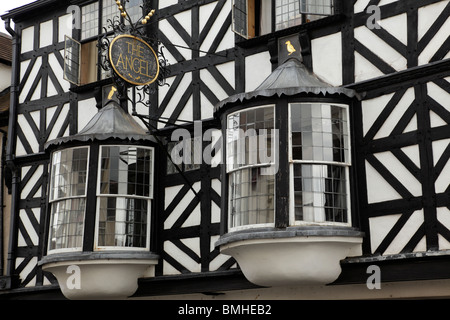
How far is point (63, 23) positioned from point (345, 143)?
735 cm

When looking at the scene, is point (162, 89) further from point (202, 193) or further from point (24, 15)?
point (24, 15)

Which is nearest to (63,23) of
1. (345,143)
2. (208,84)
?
(208,84)

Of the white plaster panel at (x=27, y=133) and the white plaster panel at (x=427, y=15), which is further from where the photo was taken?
the white plaster panel at (x=27, y=133)

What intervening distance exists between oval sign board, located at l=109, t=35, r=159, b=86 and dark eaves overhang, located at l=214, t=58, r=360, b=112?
1359mm

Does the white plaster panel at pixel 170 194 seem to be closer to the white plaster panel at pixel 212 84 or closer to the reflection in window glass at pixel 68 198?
the reflection in window glass at pixel 68 198

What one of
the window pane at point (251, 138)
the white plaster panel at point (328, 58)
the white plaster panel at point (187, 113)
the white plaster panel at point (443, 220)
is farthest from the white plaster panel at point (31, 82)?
the white plaster panel at point (443, 220)

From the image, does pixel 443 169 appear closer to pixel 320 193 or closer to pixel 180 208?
pixel 320 193

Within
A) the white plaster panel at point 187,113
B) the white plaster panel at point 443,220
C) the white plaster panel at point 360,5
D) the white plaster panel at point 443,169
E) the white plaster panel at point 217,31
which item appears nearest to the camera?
the white plaster panel at point 443,220

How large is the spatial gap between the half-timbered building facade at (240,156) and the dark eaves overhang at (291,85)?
3 cm

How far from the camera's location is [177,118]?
11.8m

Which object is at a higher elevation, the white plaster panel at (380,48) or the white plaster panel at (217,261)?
the white plaster panel at (380,48)

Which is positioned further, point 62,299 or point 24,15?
point 24,15

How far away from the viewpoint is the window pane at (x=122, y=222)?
11125 mm

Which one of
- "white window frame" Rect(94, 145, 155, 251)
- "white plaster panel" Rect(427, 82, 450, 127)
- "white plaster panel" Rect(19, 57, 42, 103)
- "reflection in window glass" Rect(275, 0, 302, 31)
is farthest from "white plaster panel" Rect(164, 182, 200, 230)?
"white plaster panel" Rect(19, 57, 42, 103)
